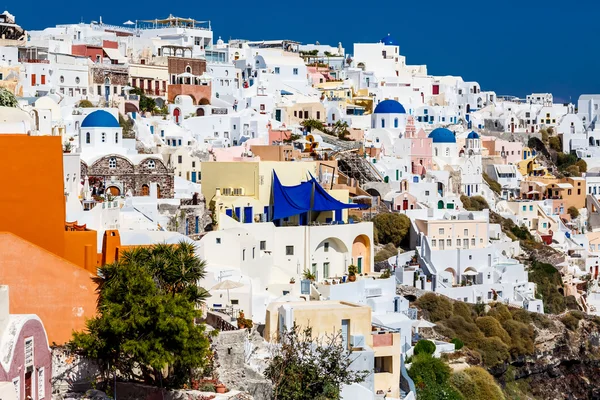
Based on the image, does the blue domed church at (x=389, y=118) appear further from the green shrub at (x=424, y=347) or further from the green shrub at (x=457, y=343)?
the green shrub at (x=424, y=347)

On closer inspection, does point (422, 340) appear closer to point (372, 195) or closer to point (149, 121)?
point (372, 195)

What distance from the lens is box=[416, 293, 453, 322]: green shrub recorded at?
136 ft

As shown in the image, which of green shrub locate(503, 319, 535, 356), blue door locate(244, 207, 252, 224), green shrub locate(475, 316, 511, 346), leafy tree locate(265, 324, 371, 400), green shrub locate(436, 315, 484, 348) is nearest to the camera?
leafy tree locate(265, 324, 371, 400)

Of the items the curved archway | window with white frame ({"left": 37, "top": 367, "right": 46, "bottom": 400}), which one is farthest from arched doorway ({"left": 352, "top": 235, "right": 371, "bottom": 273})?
window with white frame ({"left": 37, "top": 367, "right": 46, "bottom": 400})

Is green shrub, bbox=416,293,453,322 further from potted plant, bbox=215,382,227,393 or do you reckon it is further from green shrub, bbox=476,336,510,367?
potted plant, bbox=215,382,227,393

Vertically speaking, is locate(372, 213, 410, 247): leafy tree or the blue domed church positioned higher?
the blue domed church

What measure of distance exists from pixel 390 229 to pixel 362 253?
307 inches

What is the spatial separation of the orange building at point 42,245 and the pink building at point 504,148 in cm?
5532

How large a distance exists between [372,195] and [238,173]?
11975 mm

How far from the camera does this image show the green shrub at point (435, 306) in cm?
4155

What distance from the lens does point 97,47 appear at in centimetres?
6594

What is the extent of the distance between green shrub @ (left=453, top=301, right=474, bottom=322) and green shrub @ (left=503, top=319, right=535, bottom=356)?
5.39 feet

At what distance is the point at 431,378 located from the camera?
31.5 metres

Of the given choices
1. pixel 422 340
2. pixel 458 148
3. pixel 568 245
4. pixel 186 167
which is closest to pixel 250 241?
pixel 422 340
